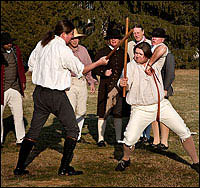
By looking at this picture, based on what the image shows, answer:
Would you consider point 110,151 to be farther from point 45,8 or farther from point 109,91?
point 45,8

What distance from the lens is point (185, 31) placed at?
37.4 m

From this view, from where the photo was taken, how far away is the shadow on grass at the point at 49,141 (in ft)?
28.2

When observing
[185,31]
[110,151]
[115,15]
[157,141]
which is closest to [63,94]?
[110,151]

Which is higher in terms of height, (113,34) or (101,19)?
(113,34)

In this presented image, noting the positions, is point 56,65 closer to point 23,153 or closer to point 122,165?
point 23,153

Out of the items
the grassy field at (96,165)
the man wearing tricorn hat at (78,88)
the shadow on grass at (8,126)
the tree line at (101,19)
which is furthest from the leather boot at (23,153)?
the tree line at (101,19)

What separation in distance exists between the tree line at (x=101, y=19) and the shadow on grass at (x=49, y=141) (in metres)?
19.1

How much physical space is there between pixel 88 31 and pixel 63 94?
2945cm

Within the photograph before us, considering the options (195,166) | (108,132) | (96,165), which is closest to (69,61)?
(96,165)

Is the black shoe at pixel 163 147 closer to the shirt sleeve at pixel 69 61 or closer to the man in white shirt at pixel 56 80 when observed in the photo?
the man in white shirt at pixel 56 80

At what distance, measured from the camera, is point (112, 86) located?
9102 millimetres

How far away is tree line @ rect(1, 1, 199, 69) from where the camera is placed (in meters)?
31.2

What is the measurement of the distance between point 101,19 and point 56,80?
29.2 m

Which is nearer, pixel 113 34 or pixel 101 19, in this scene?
pixel 113 34
